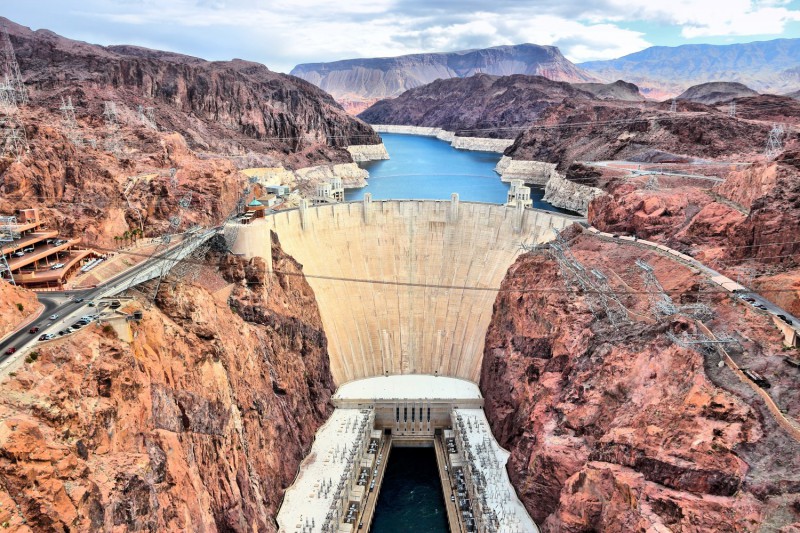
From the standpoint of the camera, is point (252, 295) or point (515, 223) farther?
point (515, 223)

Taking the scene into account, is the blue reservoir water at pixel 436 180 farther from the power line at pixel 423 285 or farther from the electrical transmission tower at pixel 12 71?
the electrical transmission tower at pixel 12 71

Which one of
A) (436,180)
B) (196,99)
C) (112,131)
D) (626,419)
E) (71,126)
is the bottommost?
(436,180)

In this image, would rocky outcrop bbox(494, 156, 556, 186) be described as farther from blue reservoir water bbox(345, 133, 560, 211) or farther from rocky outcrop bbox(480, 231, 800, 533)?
rocky outcrop bbox(480, 231, 800, 533)

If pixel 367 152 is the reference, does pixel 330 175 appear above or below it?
below

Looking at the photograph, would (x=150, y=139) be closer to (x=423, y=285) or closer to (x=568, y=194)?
(x=423, y=285)

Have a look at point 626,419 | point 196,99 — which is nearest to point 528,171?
point 196,99

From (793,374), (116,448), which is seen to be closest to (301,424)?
(116,448)

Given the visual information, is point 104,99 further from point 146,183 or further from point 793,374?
point 793,374

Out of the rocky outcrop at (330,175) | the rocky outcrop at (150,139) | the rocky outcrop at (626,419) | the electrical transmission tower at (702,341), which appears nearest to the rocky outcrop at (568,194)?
the rocky outcrop at (330,175)
